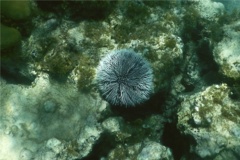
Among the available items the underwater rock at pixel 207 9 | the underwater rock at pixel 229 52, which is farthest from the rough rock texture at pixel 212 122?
the underwater rock at pixel 207 9

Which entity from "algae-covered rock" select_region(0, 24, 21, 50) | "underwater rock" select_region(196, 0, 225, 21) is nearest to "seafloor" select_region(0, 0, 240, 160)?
"algae-covered rock" select_region(0, 24, 21, 50)

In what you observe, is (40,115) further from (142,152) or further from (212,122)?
(212,122)

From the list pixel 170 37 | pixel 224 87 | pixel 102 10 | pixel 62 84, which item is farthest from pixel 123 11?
pixel 224 87

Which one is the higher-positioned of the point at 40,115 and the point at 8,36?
the point at 8,36

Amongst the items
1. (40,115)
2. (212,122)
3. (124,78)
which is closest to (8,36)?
(40,115)

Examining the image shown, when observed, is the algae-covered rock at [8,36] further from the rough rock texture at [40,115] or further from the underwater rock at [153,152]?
the underwater rock at [153,152]

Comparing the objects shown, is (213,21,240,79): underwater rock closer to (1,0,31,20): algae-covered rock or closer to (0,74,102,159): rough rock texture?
(0,74,102,159): rough rock texture
